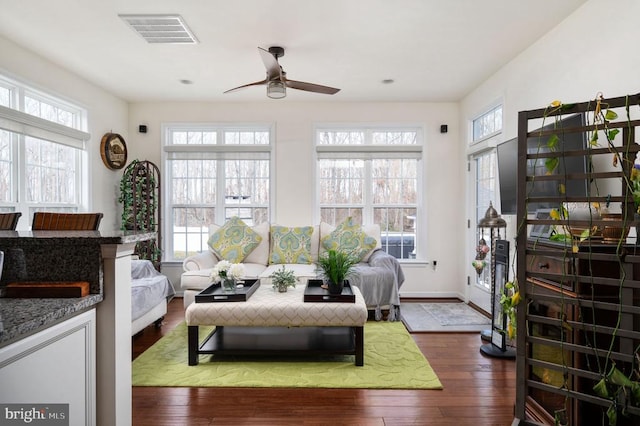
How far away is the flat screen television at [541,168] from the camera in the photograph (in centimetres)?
260

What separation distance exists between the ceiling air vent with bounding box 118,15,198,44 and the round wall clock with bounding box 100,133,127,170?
2.00 metres

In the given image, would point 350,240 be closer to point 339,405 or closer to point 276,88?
point 276,88

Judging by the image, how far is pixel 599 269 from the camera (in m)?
1.74

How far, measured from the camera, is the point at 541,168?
116 inches

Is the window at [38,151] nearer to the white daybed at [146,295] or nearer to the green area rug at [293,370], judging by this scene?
the white daybed at [146,295]

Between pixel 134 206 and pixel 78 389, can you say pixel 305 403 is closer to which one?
pixel 78 389

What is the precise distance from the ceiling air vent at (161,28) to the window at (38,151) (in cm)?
146

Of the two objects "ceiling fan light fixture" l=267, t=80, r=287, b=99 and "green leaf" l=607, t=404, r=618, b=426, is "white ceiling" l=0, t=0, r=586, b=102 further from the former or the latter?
"green leaf" l=607, t=404, r=618, b=426

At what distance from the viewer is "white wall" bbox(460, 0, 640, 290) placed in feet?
7.75

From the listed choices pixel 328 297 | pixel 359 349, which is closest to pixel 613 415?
pixel 359 349

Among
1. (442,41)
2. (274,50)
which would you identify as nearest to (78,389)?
(274,50)

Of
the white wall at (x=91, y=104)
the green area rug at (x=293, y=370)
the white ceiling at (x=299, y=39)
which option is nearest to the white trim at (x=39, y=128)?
the white wall at (x=91, y=104)

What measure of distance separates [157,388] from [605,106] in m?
3.01

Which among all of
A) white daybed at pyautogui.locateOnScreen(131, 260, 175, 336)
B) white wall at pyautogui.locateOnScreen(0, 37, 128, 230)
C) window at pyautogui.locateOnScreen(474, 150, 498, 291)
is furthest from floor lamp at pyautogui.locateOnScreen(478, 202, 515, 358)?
white wall at pyautogui.locateOnScreen(0, 37, 128, 230)
